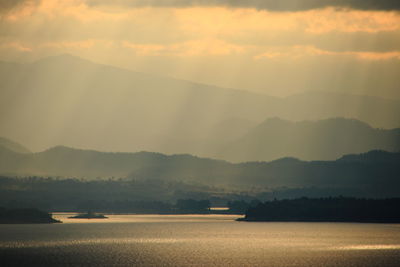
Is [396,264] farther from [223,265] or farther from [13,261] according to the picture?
[13,261]

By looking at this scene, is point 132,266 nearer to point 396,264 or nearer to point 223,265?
point 223,265

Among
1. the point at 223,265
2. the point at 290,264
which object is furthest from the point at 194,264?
the point at 290,264

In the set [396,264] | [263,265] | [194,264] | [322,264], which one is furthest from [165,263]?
[396,264]

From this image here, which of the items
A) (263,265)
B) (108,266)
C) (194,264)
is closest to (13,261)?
(108,266)

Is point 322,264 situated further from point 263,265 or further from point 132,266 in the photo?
point 132,266

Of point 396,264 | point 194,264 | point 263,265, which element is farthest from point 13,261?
point 396,264
